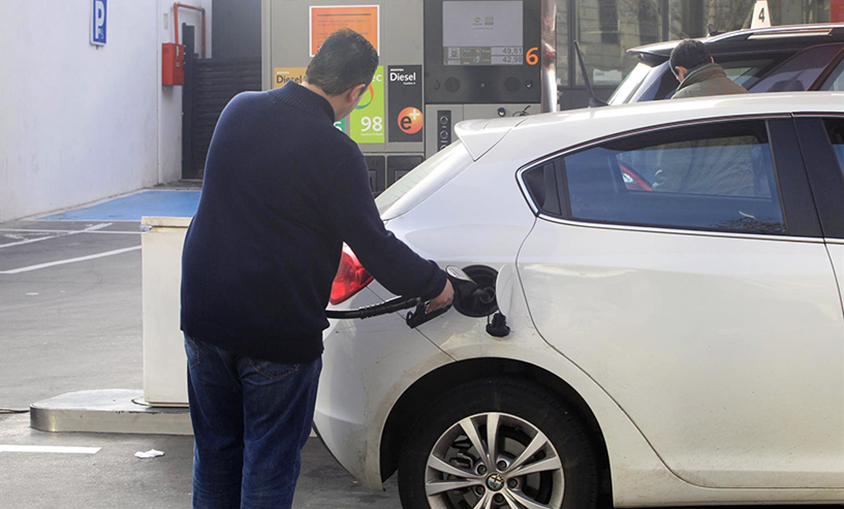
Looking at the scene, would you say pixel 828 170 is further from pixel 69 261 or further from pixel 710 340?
pixel 69 261

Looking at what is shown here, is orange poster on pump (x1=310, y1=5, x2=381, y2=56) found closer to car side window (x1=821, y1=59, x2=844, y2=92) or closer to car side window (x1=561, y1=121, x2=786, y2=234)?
car side window (x1=821, y1=59, x2=844, y2=92)

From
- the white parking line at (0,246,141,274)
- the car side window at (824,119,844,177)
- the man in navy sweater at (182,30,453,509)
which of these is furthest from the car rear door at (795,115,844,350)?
the white parking line at (0,246,141,274)

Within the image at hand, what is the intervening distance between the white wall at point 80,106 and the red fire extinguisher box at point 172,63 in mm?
115

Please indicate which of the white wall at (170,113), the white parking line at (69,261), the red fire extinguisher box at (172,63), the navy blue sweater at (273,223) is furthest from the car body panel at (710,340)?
the white wall at (170,113)

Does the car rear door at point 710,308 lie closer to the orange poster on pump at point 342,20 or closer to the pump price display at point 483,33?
the pump price display at point 483,33

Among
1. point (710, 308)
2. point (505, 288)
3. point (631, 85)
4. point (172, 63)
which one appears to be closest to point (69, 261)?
point (631, 85)

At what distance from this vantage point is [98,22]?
15891 mm

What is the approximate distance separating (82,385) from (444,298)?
12.1 ft

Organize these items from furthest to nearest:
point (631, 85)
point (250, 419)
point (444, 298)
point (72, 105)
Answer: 1. point (72, 105)
2. point (631, 85)
3. point (444, 298)
4. point (250, 419)

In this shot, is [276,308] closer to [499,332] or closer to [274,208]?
[274,208]

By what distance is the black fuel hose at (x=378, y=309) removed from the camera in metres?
3.08

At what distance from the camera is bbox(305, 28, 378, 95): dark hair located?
277cm

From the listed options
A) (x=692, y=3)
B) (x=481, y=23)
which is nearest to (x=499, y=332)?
(x=481, y=23)

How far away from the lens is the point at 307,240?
108 inches
